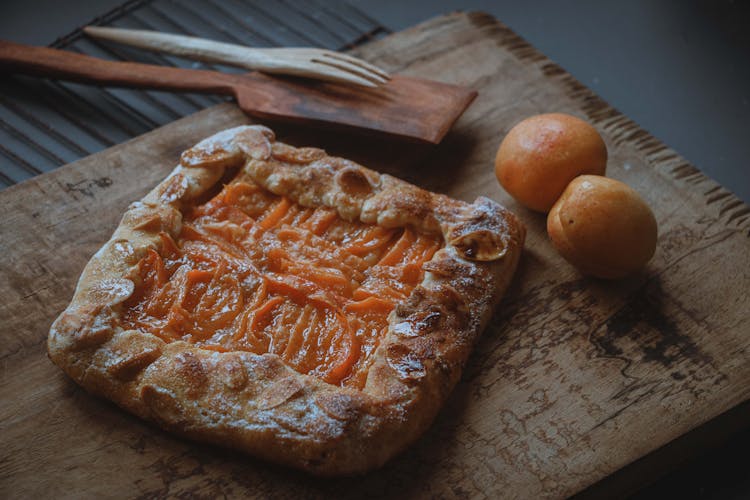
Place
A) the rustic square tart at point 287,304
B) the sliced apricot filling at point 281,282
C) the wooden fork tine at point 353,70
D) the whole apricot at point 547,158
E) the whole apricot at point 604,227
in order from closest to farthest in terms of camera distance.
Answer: the rustic square tart at point 287,304
the sliced apricot filling at point 281,282
the whole apricot at point 604,227
the whole apricot at point 547,158
the wooden fork tine at point 353,70

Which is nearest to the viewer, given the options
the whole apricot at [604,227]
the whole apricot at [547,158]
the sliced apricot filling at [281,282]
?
the sliced apricot filling at [281,282]

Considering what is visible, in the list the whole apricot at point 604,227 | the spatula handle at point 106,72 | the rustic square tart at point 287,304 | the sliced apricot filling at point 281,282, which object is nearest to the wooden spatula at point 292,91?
the spatula handle at point 106,72

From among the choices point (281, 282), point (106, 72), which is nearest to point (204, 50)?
point (106, 72)

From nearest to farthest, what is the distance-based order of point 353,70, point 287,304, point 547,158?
point 287,304
point 547,158
point 353,70

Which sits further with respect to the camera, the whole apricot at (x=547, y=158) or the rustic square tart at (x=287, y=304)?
the whole apricot at (x=547, y=158)

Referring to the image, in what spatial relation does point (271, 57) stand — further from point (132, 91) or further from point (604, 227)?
point (604, 227)

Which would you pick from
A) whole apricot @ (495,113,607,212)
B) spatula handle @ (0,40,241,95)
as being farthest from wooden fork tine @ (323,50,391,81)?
whole apricot @ (495,113,607,212)

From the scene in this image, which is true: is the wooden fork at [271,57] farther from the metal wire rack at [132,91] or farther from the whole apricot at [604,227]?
the whole apricot at [604,227]

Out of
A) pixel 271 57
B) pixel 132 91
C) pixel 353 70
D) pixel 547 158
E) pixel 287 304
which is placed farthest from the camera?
pixel 132 91
